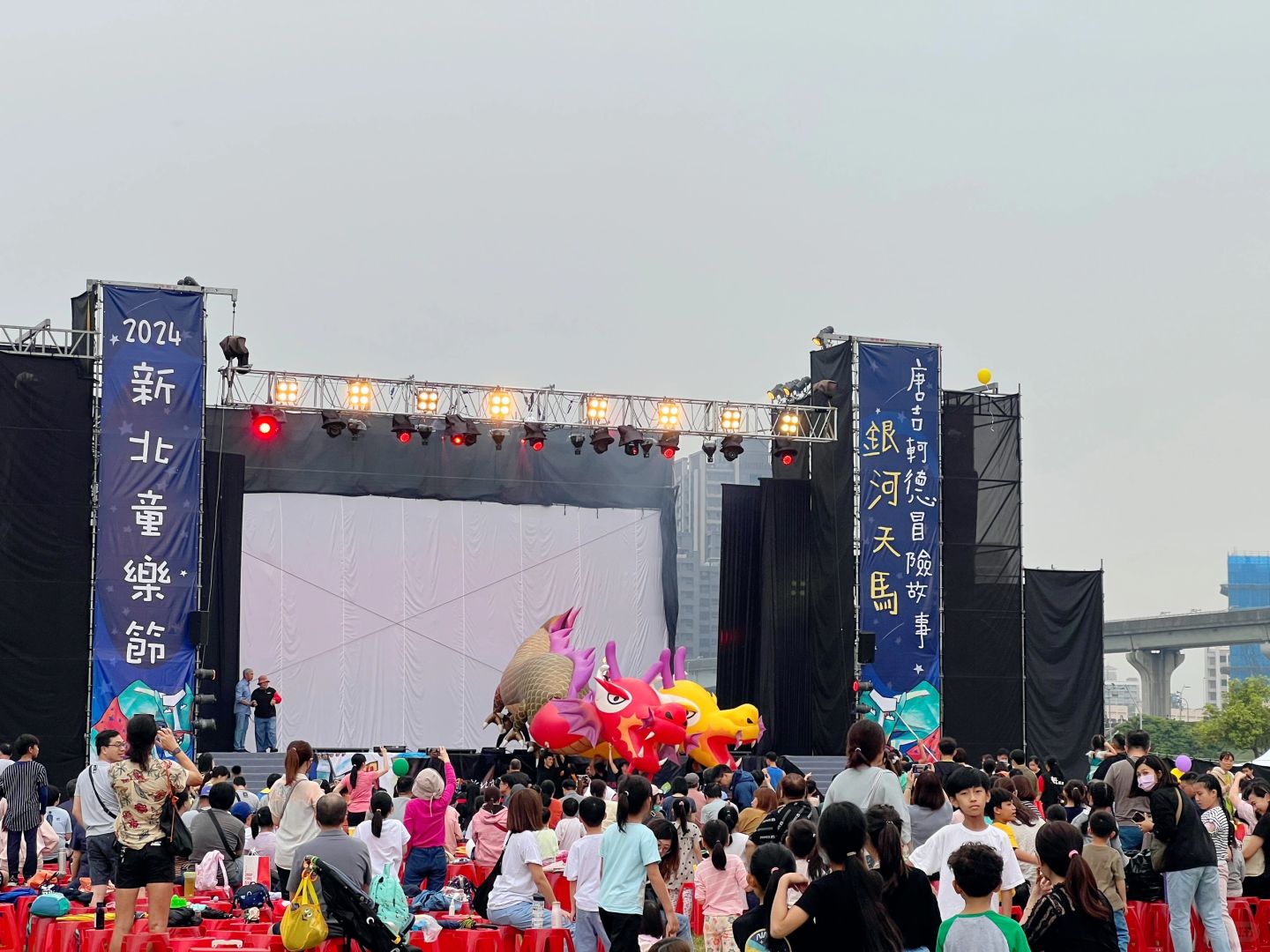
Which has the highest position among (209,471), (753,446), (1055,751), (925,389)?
(753,446)

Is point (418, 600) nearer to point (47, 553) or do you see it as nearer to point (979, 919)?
point (47, 553)

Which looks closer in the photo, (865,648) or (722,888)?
(722,888)

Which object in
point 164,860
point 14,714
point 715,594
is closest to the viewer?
point 164,860

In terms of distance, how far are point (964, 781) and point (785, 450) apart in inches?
549

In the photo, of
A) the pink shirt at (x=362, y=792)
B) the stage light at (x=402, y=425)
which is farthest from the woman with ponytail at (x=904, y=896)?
the stage light at (x=402, y=425)

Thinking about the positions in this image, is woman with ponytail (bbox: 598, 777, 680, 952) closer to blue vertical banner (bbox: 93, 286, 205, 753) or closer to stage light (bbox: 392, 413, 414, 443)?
blue vertical banner (bbox: 93, 286, 205, 753)

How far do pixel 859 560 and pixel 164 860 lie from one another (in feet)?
44.6

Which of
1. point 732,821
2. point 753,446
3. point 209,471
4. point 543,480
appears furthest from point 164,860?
point 753,446

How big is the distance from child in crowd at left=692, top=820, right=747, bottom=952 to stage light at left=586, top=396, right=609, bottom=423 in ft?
39.3

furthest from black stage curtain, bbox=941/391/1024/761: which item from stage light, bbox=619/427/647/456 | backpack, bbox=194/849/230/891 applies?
backpack, bbox=194/849/230/891

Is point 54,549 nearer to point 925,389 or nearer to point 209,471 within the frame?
point 209,471

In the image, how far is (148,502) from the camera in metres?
16.6

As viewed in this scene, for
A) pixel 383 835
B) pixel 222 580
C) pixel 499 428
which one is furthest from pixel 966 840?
pixel 222 580

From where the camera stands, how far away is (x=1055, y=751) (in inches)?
800
